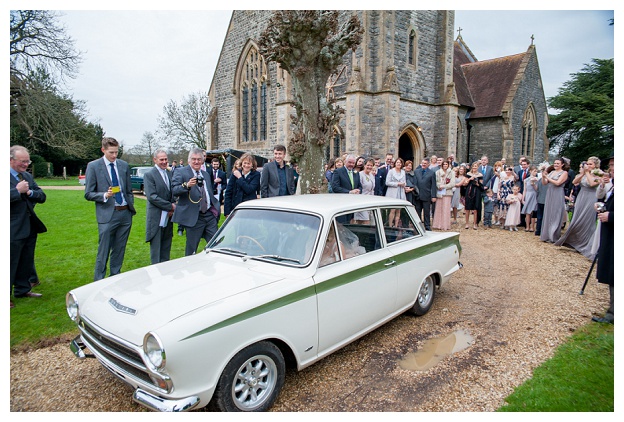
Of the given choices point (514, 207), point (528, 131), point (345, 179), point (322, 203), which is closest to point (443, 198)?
point (514, 207)

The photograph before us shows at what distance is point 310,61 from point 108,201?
16.9ft

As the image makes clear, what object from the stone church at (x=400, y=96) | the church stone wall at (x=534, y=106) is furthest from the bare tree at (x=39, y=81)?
the church stone wall at (x=534, y=106)

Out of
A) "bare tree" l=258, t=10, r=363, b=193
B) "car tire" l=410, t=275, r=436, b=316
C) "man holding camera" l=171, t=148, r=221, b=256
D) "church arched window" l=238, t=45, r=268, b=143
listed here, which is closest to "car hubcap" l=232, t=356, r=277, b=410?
"car tire" l=410, t=275, r=436, b=316

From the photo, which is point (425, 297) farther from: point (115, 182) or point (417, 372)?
point (115, 182)

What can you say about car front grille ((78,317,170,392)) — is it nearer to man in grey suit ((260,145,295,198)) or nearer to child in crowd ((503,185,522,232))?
man in grey suit ((260,145,295,198))

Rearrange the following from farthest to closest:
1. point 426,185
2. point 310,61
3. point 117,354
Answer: point 426,185 < point 310,61 < point 117,354

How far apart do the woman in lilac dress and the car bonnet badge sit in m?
9.74

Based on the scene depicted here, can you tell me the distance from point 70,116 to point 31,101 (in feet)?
9.30

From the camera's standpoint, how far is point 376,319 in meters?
4.02

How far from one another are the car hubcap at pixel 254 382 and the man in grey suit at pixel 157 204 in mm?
3417

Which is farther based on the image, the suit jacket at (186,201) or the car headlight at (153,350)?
the suit jacket at (186,201)

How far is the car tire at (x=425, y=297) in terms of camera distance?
4.87m

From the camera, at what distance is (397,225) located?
4848mm

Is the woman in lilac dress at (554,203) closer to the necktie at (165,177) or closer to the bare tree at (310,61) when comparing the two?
the bare tree at (310,61)
